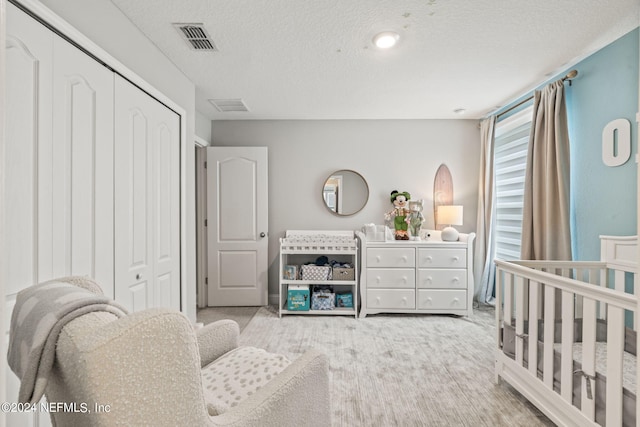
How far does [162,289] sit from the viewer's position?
225 cm

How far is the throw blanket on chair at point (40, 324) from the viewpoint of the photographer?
1.87ft

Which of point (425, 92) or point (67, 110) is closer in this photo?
point (67, 110)

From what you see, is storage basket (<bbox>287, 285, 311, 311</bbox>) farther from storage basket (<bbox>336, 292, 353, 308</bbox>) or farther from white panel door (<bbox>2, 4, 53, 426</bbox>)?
white panel door (<bbox>2, 4, 53, 426</bbox>)

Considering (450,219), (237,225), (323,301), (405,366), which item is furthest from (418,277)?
(237,225)

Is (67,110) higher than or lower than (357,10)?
lower

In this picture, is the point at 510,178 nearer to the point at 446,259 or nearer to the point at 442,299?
the point at 446,259

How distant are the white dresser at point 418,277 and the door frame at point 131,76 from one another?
6.03 ft

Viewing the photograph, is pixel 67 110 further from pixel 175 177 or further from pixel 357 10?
pixel 357 10

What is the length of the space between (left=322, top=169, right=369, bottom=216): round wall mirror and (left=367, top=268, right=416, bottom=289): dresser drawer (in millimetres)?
887

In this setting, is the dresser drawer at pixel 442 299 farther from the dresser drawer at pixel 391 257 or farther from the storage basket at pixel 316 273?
the storage basket at pixel 316 273

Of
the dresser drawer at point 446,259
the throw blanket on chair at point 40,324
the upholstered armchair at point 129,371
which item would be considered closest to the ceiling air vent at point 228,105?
the dresser drawer at point 446,259

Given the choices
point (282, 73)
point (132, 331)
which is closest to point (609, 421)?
point (132, 331)

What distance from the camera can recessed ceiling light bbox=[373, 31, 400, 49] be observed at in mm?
2025

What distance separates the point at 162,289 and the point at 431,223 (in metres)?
3.13
